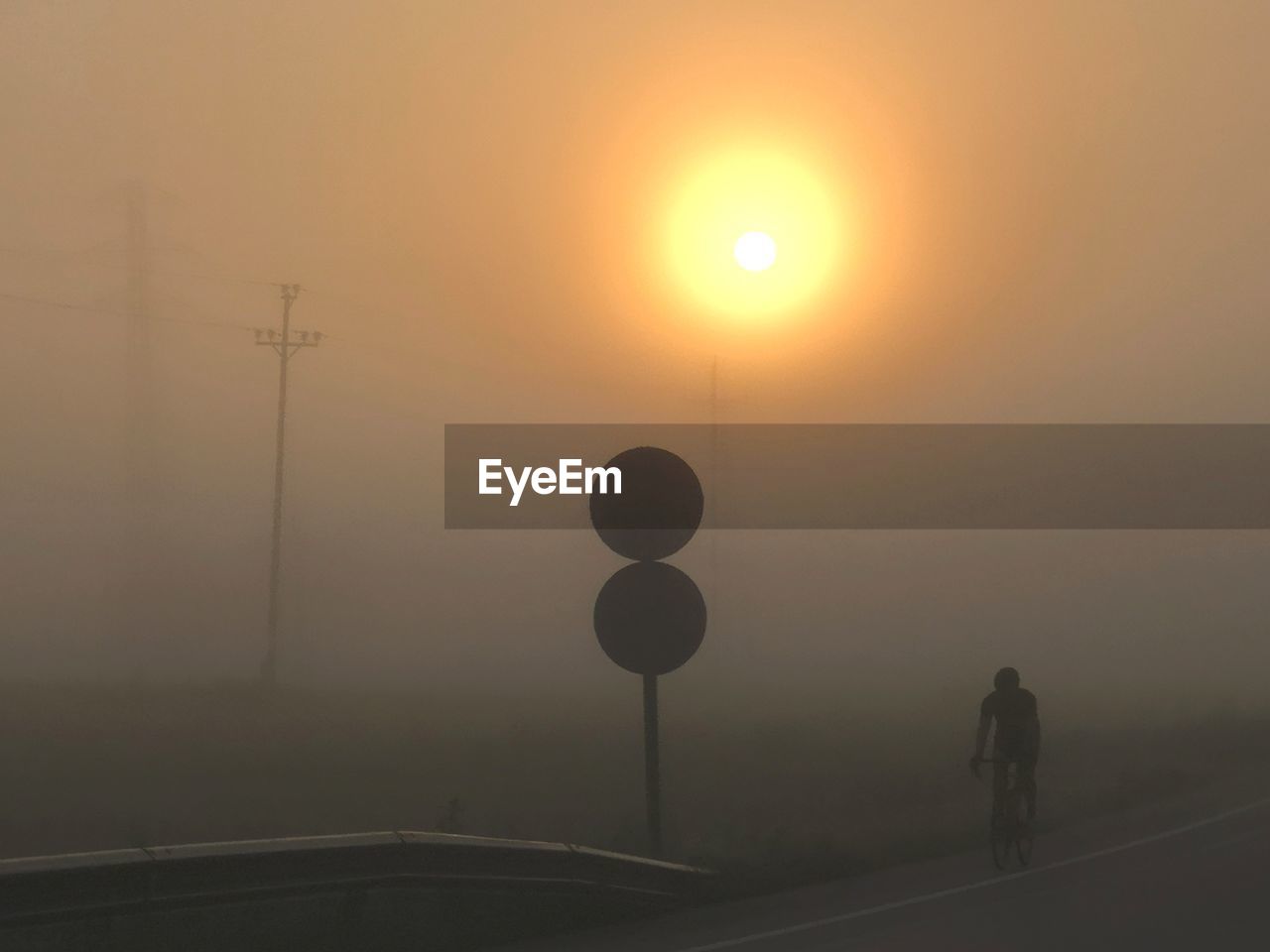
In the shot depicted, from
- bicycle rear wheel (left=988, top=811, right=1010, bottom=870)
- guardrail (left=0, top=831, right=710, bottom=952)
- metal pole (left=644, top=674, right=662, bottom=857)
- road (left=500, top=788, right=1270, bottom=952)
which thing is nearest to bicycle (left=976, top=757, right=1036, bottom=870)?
bicycle rear wheel (left=988, top=811, right=1010, bottom=870)

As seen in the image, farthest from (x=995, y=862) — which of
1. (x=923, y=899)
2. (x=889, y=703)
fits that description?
(x=889, y=703)

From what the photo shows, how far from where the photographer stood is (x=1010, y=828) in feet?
43.4

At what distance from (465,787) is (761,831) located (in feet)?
23.3

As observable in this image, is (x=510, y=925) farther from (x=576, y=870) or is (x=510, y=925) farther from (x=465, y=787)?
(x=465, y=787)

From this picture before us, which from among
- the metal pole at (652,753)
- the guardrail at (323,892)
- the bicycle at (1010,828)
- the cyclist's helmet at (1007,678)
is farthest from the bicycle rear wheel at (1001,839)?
the guardrail at (323,892)

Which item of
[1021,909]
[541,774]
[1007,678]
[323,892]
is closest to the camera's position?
[323,892]

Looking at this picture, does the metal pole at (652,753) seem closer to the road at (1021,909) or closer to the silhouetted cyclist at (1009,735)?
the road at (1021,909)

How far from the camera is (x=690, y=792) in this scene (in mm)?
19531

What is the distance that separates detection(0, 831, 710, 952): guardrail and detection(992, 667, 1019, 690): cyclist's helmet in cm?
414

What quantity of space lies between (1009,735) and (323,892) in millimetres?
7116

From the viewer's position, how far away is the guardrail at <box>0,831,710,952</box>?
661 cm

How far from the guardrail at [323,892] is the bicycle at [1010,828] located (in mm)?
4289

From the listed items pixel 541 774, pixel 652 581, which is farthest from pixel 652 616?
pixel 541 774

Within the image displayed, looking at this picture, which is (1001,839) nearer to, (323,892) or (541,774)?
(323,892)
